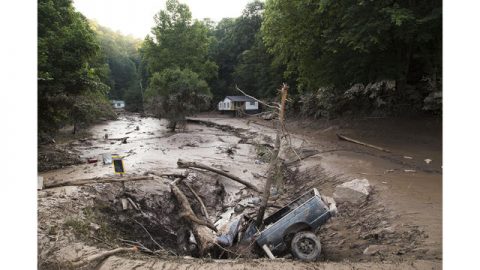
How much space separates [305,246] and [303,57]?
58.6ft

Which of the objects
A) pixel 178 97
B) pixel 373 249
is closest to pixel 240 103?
pixel 178 97

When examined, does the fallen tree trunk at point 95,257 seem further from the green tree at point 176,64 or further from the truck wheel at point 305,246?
the green tree at point 176,64

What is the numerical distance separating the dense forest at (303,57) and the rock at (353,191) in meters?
6.47

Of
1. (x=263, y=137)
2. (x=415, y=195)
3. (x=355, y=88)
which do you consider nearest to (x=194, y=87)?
(x=263, y=137)

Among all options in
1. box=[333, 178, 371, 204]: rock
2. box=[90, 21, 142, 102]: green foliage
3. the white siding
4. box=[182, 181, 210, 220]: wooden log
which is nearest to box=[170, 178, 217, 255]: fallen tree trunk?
box=[182, 181, 210, 220]: wooden log

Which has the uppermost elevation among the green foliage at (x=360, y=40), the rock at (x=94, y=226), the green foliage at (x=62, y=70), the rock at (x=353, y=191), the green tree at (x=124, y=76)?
the green tree at (x=124, y=76)

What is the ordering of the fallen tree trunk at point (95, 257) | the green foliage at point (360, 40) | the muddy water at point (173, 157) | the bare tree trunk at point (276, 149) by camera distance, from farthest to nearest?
the green foliage at point (360, 40)
the muddy water at point (173, 157)
the bare tree trunk at point (276, 149)
the fallen tree trunk at point (95, 257)

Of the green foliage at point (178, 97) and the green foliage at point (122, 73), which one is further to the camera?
the green foliage at point (122, 73)

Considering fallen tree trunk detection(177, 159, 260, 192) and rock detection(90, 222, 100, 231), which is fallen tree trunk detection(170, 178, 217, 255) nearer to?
rock detection(90, 222, 100, 231)

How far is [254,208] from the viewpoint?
10.4m

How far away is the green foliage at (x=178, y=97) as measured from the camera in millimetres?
28375

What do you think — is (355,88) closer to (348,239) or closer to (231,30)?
(348,239)

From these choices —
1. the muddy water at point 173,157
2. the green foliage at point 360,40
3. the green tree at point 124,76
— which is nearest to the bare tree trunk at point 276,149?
the muddy water at point 173,157
